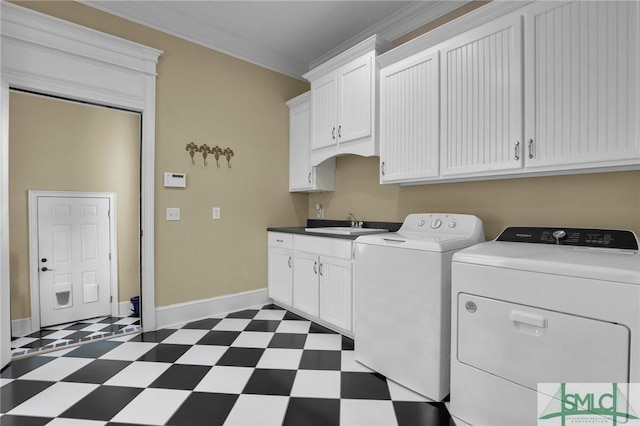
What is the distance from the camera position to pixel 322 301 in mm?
2721

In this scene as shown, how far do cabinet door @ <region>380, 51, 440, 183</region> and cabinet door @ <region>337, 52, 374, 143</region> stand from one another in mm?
129

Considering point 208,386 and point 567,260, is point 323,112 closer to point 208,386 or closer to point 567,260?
point 567,260

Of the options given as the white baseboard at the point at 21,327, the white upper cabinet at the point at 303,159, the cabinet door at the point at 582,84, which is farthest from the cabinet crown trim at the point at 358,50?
the white baseboard at the point at 21,327

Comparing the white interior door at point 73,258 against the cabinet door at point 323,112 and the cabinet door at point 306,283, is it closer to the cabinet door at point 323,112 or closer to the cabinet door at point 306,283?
the cabinet door at point 306,283

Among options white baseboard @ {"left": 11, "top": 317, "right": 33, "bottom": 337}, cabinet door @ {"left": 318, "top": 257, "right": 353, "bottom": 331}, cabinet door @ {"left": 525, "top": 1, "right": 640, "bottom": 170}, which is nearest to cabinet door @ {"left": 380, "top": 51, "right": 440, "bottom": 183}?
cabinet door @ {"left": 525, "top": 1, "right": 640, "bottom": 170}

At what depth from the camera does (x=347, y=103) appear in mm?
2770

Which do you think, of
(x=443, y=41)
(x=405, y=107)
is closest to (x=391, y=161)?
(x=405, y=107)

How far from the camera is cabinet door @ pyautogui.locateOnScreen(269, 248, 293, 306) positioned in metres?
3.13

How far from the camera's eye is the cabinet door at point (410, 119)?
2.22 m

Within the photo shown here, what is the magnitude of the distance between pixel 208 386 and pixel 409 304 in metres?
1.30

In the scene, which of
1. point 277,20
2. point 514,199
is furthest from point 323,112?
point 514,199

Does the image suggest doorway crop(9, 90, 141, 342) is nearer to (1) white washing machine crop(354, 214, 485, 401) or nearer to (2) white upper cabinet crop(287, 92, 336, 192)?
(2) white upper cabinet crop(287, 92, 336, 192)

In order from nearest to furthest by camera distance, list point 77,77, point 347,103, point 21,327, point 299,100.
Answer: point 77,77, point 21,327, point 347,103, point 299,100

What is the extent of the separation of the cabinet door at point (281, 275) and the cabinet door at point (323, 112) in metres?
1.17
